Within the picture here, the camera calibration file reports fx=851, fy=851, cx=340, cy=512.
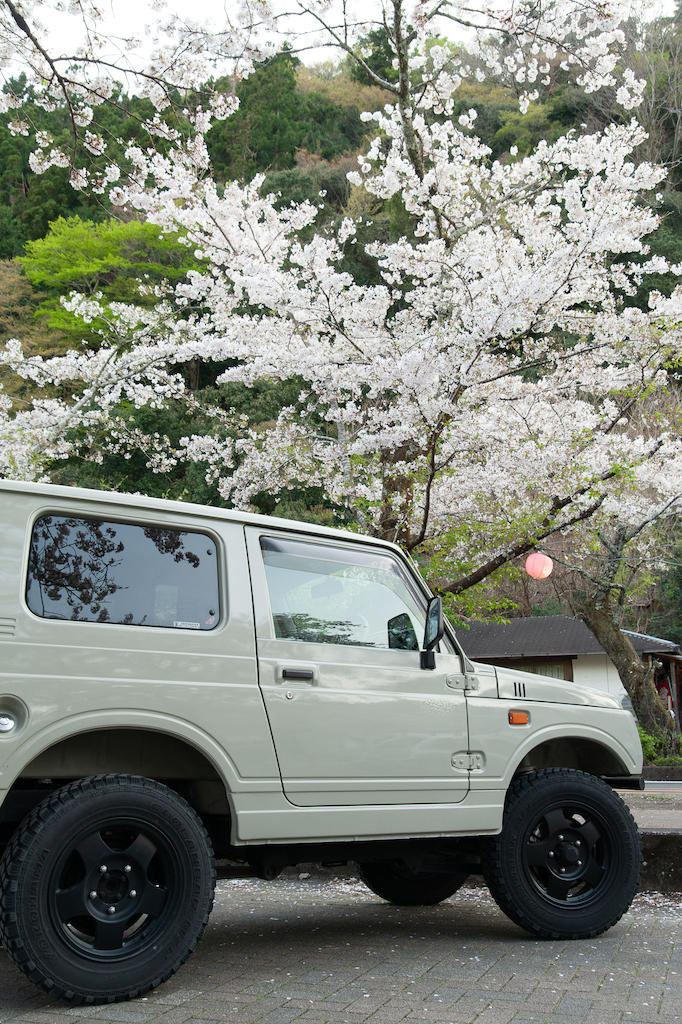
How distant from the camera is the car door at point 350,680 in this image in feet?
12.4

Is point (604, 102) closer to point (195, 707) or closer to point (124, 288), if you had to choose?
point (124, 288)

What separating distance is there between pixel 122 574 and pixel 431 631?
4.96 ft

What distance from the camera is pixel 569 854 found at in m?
4.59

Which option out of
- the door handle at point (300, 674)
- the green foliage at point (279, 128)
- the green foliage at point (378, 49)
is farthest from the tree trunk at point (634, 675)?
the green foliage at point (279, 128)

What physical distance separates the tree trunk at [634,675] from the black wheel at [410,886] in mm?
10510

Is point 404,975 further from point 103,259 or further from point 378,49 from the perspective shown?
point 103,259

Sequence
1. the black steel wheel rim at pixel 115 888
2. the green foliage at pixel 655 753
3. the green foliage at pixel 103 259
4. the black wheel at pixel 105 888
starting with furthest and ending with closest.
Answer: the green foliage at pixel 103 259 < the green foliage at pixel 655 753 < the black steel wheel rim at pixel 115 888 < the black wheel at pixel 105 888

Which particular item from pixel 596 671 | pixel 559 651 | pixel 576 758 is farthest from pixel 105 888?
pixel 596 671

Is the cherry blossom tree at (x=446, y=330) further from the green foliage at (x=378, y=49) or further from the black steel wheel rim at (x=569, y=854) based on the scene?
the black steel wheel rim at (x=569, y=854)

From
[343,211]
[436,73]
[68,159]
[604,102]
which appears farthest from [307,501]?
[604,102]

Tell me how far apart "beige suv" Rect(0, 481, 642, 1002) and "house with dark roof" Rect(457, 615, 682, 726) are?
1961 centimetres

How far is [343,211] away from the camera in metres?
34.0

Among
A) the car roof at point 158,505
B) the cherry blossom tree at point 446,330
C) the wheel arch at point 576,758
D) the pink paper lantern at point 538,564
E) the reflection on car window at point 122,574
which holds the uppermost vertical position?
the cherry blossom tree at point 446,330

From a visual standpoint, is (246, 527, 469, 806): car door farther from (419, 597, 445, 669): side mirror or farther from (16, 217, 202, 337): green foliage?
(16, 217, 202, 337): green foliage
